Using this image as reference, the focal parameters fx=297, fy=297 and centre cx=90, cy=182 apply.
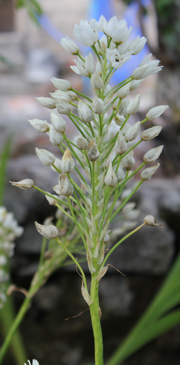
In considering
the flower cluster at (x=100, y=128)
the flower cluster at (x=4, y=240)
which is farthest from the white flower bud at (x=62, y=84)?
the flower cluster at (x=4, y=240)

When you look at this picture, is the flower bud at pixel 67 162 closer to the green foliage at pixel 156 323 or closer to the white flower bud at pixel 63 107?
the white flower bud at pixel 63 107

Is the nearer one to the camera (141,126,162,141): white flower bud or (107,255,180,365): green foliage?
(141,126,162,141): white flower bud

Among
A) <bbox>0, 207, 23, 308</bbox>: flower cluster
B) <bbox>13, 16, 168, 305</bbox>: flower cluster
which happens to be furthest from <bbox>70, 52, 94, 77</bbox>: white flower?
<bbox>0, 207, 23, 308</bbox>: flower cluster

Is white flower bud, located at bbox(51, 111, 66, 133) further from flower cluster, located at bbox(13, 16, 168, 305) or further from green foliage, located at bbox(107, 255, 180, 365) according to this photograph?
green foliage, located at bbox(107, 255, 180, 365)

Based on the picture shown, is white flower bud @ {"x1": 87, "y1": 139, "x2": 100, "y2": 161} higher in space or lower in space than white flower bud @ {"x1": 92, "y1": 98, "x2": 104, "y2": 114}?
lower

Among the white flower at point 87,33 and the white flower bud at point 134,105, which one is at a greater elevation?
the white flower at point 87,33

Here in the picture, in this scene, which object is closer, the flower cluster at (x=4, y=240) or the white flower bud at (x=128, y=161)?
the white flower bud at (x=128, y=161)

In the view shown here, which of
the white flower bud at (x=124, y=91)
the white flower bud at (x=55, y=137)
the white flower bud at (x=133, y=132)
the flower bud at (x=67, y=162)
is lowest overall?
the flower bud at (x=67, y=162)

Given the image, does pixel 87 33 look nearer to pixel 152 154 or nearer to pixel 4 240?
pixel 152 154

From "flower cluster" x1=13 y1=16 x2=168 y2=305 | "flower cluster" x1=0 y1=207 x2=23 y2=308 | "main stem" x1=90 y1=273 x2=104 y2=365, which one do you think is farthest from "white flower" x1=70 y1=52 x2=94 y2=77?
"flower cluster" x1=0 y1=207 x2=23 y2=308

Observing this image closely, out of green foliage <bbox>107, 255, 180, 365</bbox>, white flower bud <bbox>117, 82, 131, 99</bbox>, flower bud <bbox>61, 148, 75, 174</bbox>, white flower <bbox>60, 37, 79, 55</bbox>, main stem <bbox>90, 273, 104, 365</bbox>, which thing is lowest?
green foliage <bbox>107, 255, 180, 365</bbox>
